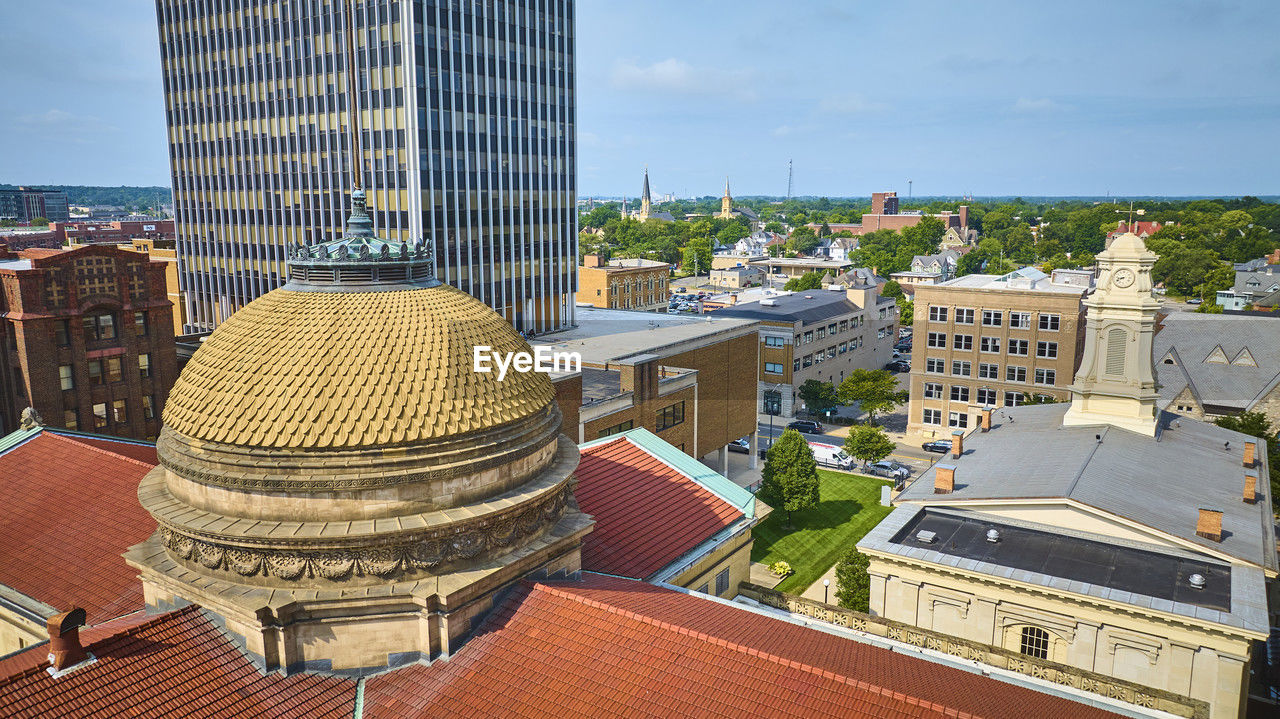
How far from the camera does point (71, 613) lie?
14203 mm

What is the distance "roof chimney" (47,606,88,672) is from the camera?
46.1 feet

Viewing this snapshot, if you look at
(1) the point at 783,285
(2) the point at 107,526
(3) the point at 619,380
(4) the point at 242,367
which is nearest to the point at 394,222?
(3) the point at 619,380

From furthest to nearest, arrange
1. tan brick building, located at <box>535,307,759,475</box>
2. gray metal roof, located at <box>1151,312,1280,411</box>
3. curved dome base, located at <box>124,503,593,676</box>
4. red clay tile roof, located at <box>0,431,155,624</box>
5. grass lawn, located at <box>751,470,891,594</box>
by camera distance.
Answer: gray metal roof, located at <box>1151,312,1280,411</box>
grass lawn, located at <box>751,470,891,594</box>
tan brick building, located at <box>535,307,759,475</box>
red clay tile roof, located at <box>0,431,155,624</box>
curved dome base, located at <box>124,503,593,676</box>

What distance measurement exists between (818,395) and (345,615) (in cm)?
7036

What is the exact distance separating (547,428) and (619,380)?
3423 cm

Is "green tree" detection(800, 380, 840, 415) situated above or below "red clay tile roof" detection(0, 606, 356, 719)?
below

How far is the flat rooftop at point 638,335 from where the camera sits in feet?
190

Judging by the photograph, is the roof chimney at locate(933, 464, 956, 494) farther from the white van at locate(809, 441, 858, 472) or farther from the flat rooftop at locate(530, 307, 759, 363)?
the white van at locate(809, 441, 858, 472)

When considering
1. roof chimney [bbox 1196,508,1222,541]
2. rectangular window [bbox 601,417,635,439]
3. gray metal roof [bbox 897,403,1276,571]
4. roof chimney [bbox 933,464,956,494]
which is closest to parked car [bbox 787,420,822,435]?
gray metal roof [bbox 897,403,1276,571]

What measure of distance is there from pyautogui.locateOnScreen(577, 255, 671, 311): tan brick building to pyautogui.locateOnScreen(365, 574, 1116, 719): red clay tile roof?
3806 inches

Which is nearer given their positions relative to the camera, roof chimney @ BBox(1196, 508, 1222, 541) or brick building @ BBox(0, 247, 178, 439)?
roof chimney @ BBox(1196, 508, 1222, 541)

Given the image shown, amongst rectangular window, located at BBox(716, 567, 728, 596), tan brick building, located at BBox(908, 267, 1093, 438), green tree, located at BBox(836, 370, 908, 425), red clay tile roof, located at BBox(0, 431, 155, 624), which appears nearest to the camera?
red clay tile roof, located at BBox(0, 431, 155, 624)

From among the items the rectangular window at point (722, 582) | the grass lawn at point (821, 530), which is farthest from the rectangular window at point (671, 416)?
the rectangular window at point (722, 582)

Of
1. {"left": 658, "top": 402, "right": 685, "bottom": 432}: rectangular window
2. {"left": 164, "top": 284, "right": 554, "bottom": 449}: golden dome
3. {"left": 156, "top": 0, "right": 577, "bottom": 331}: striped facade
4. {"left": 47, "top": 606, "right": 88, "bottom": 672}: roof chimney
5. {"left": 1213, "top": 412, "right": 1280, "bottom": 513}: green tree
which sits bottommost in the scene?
{"left": 1213, "top": 412, "right": 1280, "bottom": 513}: green tree
